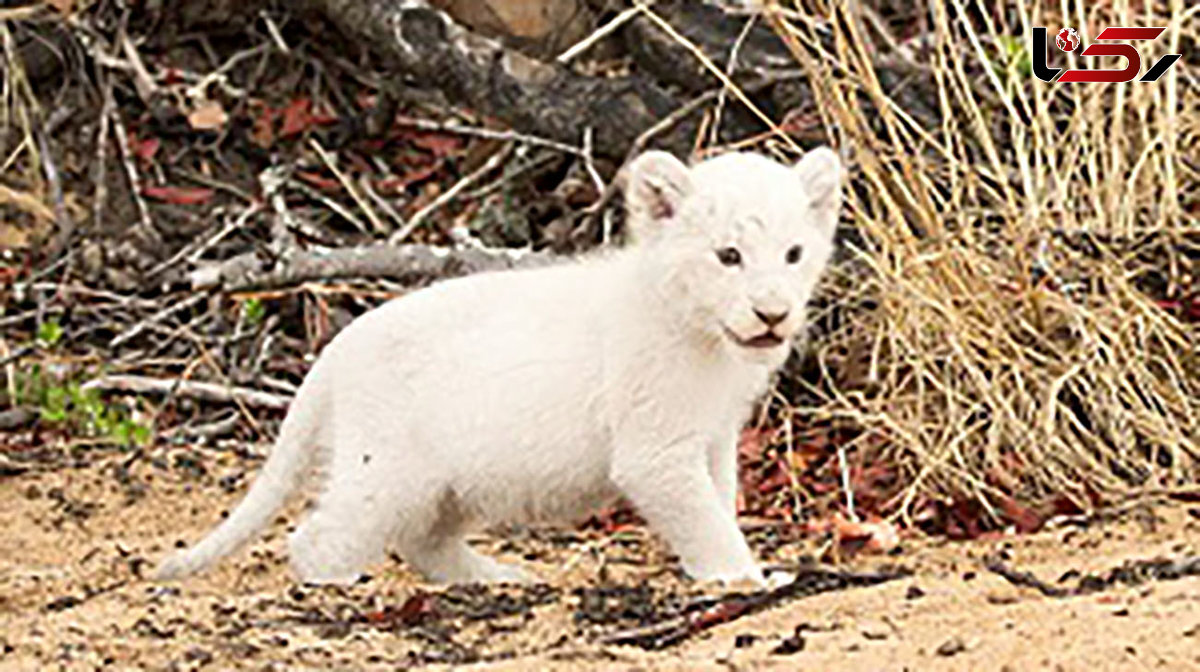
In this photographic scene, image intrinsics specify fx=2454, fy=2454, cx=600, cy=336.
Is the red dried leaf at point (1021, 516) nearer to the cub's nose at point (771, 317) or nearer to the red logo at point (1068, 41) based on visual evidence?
the cub's nose at point (771, 317)

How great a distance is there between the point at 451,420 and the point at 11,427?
8.73 ft

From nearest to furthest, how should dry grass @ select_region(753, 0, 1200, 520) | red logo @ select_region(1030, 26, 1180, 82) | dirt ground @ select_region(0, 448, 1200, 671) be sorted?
dirt ground @ select_region(0, 448, 1200, 671), dry grass @ select_region(753, 0, 1200, 520), red logo @ select_region(1030, 26, 1180, 82)

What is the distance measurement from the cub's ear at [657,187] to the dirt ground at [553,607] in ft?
2.61

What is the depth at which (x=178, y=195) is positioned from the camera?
8930 mm

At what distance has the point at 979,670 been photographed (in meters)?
3.84

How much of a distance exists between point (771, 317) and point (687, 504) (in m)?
0.47

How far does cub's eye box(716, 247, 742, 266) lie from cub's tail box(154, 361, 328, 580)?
41.2 inches

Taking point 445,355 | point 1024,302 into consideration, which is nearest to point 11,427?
point 445,355

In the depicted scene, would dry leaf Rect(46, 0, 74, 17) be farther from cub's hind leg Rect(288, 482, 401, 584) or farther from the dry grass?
cub's hind leg Rect(288, 482, 401, 584)

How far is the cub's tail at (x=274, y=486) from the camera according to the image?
219 inches

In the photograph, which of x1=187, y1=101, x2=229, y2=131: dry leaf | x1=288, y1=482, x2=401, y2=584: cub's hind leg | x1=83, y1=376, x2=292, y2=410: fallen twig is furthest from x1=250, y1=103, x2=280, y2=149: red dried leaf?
x1=288, y1=482, x2=401, y2=584: cub's hind leg

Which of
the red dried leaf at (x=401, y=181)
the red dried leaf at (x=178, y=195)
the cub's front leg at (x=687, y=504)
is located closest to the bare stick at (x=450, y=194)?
the red dried leaf at (x=401, y=181)

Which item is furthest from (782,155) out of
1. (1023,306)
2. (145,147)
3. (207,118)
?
(145,147)

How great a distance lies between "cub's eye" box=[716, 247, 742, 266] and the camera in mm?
5031
